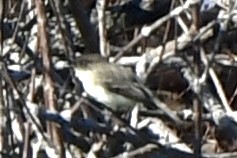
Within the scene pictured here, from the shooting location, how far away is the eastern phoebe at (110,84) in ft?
17.6

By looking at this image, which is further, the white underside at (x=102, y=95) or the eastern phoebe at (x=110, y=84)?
the white underside at (x=102, y=95)

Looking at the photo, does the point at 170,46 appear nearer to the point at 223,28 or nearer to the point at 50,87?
the point at 223,28

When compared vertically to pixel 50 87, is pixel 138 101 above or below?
below

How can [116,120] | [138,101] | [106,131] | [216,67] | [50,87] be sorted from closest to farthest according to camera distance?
[106,131] < [50,87] < [116,120] < [138,101] < [216,67]

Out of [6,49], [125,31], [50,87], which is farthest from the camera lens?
[125,31]

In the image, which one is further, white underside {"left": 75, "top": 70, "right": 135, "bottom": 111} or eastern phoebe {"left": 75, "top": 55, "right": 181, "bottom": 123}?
white underside {"left": 75, "top": 70, "right": 135, "bottom": 111}

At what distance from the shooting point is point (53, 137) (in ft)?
13.3

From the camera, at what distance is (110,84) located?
5895 mm

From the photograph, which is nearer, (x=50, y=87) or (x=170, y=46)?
(x=50, y=87)

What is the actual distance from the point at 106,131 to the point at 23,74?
1391mm

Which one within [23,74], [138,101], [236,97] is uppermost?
[23,74]

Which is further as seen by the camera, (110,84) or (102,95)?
(110,84)

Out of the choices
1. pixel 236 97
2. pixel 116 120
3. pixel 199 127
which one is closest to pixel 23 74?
pixel 116 120

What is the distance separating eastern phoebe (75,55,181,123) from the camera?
5.38 m
